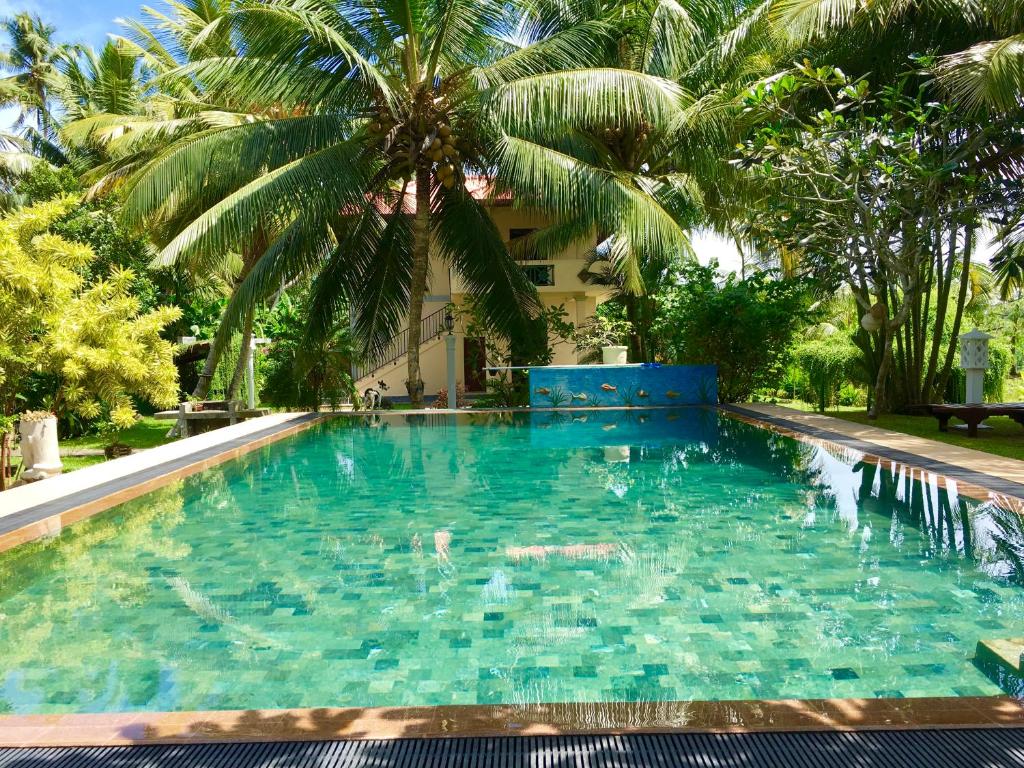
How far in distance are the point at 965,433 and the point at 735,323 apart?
13.5ft

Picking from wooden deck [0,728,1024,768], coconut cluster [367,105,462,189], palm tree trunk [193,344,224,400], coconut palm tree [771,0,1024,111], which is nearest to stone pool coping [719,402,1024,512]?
coconut palm tree [771,0,1024,111]

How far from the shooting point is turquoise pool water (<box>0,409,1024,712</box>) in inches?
139

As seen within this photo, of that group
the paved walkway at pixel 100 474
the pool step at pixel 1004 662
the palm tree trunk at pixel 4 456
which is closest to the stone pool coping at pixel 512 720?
the pool step at pixel 1004 662

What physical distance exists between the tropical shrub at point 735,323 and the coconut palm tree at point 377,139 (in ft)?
7.14

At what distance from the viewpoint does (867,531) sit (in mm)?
5957

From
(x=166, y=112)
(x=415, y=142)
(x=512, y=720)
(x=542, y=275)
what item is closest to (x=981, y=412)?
(x=415, y=142)

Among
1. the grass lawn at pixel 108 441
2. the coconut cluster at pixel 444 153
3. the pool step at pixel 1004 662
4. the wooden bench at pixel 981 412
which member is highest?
the coconut cluster at pixel 444 153

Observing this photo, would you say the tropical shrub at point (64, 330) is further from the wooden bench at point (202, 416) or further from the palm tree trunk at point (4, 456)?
the wooden bench at point (202, 416)

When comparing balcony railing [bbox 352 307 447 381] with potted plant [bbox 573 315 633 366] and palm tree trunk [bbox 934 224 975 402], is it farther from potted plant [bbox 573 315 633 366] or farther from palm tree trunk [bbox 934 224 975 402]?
palm tree trunk [bbox 934 224 975 402]

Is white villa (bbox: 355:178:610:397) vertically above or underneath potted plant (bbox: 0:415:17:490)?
above

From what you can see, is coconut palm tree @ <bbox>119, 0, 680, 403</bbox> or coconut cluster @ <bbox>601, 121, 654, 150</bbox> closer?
coconut palm tree @ <bbox>119, 0, 680, 403</bbox>

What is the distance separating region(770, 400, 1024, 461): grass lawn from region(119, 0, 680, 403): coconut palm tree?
171 inches

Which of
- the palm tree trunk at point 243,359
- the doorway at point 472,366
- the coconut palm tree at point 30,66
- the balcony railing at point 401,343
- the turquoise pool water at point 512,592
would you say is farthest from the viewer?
the coconut palm tree at point 30,66

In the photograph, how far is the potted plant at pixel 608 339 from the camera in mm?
15344
